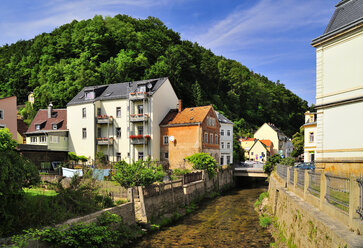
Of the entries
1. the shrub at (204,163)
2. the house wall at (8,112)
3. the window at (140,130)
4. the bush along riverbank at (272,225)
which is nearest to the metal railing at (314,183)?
the bush along riverbank at (272,225)

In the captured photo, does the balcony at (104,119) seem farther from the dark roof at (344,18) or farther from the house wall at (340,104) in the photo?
the dark roof at (344,18)

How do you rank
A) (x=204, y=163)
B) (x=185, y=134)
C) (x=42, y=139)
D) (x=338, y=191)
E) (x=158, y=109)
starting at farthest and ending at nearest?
(x=42, y=139) < (x=158, y=109) < (x=185, y=134) < (x=204, y=163) < (x=338, y=191)

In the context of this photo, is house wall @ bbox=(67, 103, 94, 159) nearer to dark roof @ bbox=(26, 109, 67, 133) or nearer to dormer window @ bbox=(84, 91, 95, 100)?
dormer window @ bbox=(84, 91, 95, 100)

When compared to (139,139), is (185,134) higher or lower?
higher

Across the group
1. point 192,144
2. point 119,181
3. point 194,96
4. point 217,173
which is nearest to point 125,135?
point 192,144

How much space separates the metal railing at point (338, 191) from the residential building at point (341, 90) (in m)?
10.8

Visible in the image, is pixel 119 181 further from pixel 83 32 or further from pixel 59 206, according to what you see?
pixel 83 32

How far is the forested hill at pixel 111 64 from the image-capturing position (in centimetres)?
5978

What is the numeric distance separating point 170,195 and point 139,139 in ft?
58.7

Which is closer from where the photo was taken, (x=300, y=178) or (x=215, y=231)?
(x=300, y=178)

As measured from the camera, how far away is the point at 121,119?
42938mm

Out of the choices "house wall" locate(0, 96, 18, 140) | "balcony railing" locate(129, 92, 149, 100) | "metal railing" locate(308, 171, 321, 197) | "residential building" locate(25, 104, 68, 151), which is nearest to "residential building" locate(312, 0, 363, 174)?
"metal railing" locate(308, 171, 321, 197)

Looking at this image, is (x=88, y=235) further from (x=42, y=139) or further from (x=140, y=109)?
(x=42, y=139)

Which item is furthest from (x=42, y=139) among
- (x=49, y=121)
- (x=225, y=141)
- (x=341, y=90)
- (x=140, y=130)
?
(x=341, y=90)
